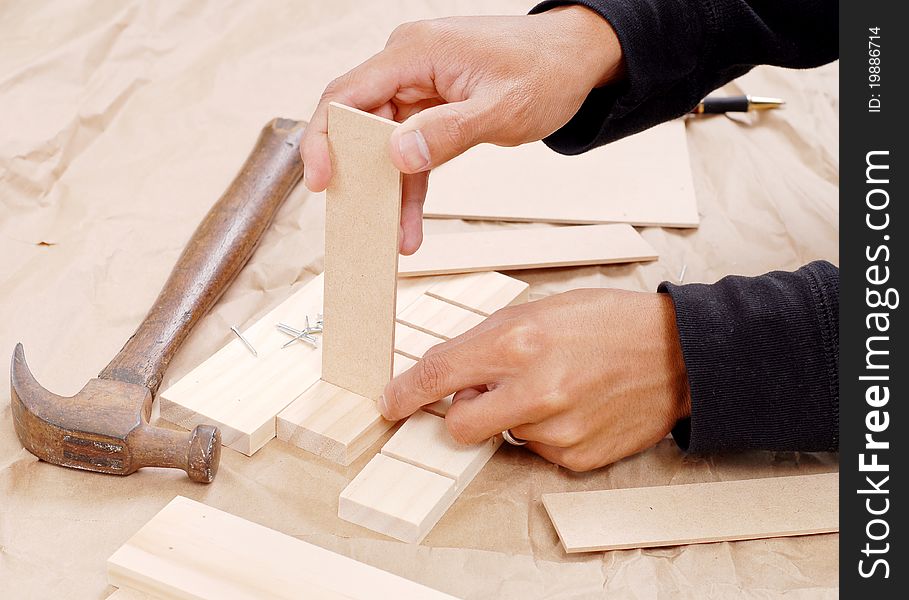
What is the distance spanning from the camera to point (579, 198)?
247 cm

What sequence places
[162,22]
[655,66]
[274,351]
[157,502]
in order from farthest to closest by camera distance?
[162,22] → [655,66] → [274,351] → [157,502]

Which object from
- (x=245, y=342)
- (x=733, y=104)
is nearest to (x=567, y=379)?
(x=245, y=342)

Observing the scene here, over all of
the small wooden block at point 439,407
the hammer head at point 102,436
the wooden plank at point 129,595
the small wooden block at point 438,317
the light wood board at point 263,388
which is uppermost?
the hammer head at point 102,436

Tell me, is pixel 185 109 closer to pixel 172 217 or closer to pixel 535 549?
pixel 172 217

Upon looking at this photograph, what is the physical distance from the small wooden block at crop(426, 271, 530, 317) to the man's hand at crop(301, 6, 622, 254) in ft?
0.88

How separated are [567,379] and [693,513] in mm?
293

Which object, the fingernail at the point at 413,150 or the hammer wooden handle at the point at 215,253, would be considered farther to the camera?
the hammer wooden handle at the point at 215,253

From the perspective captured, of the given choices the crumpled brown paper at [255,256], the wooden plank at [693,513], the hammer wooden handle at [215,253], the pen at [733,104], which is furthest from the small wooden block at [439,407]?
the pen at [733,104]

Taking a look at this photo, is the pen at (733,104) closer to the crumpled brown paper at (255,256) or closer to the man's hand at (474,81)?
the crumpled brown paper at (255,256)

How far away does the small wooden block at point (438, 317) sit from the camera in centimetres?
192

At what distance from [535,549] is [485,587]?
119mm

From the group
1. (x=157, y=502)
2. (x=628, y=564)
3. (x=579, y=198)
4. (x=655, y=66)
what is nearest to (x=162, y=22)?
(x=579, y=198)

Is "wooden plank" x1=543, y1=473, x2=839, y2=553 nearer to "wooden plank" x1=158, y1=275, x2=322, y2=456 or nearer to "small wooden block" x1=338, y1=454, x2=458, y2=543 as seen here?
"small wooden block" x1=338, y1=454, x2=458, y2=543

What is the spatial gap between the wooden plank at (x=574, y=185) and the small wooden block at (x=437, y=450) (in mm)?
841
